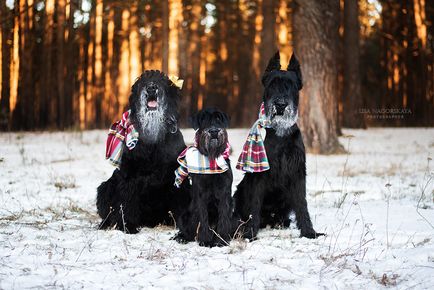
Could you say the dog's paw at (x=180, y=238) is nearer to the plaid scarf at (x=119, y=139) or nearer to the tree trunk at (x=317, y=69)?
the plaid scarf at (x=119, y=139)

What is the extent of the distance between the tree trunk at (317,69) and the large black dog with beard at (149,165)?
593 cm

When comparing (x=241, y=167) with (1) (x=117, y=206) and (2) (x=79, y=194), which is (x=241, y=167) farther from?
(2) (x=79, y=194)

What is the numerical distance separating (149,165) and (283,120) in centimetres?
145

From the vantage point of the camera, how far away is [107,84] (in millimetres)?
28406

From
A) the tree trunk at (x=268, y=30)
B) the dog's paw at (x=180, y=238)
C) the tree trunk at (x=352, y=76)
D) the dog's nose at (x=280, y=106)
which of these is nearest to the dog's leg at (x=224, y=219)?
the dog's paw at (x=180, y=238)

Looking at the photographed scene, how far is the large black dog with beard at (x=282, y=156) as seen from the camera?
466 cm

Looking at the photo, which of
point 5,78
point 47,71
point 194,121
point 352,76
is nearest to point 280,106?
point 194,121

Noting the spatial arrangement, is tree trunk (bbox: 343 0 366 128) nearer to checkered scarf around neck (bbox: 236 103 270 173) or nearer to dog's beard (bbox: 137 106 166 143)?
checkered scarf around neck (bbox: 236 103 270 173)

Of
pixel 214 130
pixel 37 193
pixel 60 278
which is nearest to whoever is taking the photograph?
pixel 60 278

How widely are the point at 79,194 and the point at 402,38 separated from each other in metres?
24.5

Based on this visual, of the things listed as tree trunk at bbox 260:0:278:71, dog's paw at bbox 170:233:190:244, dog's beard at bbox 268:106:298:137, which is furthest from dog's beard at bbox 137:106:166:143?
tree trunk at bbox 260:0:278:71

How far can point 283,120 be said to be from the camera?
466cm


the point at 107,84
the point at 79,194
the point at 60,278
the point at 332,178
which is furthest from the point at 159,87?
the point at 107,84

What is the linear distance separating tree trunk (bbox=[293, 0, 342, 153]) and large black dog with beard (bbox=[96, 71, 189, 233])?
5.93 meters
